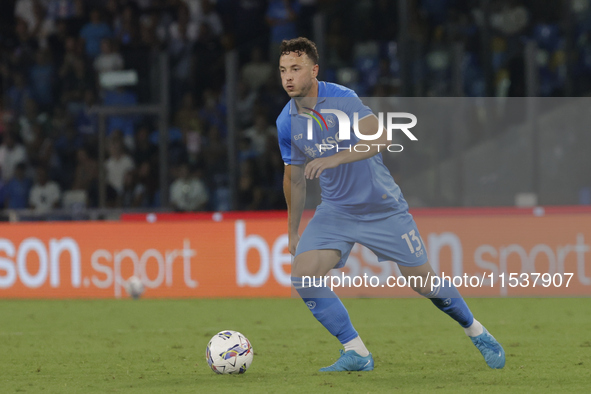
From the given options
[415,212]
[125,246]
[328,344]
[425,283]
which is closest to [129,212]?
[125,246]

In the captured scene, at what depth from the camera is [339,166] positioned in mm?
5840

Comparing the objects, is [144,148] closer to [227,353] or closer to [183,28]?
[183,28]

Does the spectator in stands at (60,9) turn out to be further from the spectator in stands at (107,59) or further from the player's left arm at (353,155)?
the player's left arm at (353,155)

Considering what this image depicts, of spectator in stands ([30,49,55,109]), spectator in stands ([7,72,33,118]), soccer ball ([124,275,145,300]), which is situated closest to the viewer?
soccer ball ([124,275,145,300])

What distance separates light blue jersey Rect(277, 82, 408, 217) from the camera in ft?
19.0

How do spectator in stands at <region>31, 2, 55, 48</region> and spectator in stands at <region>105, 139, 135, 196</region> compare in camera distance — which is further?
spectator in stands at <region>31, 2, 55, 48</region>

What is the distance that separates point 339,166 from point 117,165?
24.6 ft

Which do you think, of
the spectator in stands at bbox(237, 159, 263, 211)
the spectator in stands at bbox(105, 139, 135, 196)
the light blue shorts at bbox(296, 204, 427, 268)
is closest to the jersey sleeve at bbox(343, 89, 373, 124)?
the light blue shorts at bbox(296, 204, 427, 268)

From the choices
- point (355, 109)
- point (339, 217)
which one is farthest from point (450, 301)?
point (355, 109)

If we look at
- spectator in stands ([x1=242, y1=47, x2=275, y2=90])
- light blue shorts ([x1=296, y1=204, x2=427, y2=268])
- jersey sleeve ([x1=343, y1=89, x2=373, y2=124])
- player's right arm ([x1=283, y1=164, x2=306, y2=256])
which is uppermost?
spectator in stands ([x1=242, y1=47, x2=275, y2=90])

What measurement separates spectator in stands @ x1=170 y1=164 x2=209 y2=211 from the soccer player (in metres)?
6.43

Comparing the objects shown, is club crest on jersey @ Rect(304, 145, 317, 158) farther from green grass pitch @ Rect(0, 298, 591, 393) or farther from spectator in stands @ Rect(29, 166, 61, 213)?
spectator in stands @ Rect(29, 166, 61, 213)

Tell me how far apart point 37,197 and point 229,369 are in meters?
8.22

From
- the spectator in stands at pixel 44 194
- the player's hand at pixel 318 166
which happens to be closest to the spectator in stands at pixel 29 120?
the spectator in stands at pixel 44 194
